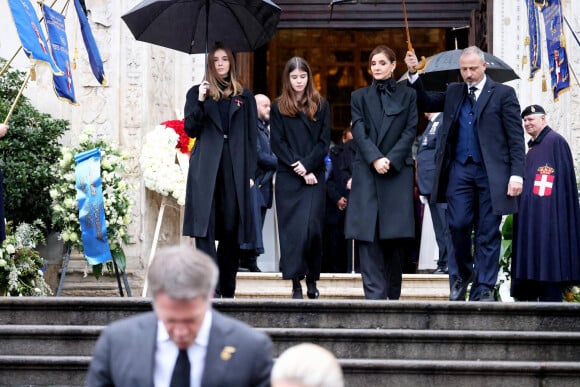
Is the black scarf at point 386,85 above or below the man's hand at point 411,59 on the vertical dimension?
below

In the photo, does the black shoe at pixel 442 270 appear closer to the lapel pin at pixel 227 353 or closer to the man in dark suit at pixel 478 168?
the man in dark suit at pixel 478 168

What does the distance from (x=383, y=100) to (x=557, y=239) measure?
186 centimetres

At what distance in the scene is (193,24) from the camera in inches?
396

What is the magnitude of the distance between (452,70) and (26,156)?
4.12 m

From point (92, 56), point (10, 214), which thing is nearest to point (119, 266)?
point (10, 214)

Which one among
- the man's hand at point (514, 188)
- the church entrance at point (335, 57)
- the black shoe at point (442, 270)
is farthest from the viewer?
the church entrance at point (335, 57)

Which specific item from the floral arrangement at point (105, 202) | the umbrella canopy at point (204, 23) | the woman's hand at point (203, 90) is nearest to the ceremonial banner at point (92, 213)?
the floral arrangement at point (105, 202)

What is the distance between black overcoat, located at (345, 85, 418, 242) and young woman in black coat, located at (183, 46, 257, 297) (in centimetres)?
83

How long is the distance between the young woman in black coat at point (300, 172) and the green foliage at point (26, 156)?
2985 millimetres

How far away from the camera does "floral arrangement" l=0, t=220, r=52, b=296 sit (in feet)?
35.0

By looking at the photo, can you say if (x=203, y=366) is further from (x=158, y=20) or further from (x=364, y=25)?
(x=364, y=25)

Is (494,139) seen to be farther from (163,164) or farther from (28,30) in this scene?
(163,164)

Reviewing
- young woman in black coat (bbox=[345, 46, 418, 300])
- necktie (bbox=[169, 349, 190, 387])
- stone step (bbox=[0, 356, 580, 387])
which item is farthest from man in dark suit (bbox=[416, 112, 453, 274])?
necktie (bbox=[169, 349, 190, 387])

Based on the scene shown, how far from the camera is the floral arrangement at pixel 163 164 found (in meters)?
12.3
